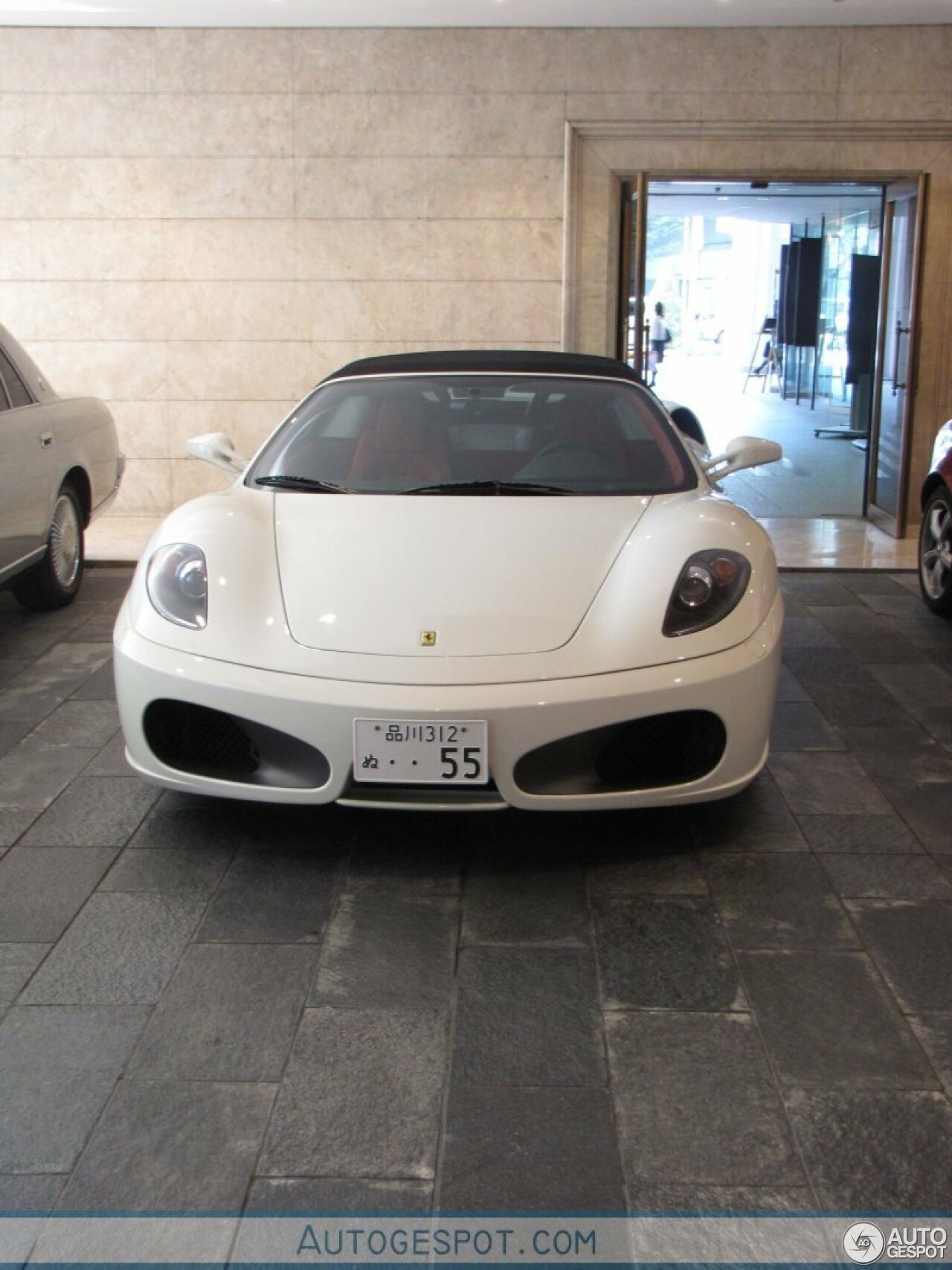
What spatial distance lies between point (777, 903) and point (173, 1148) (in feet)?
4.77

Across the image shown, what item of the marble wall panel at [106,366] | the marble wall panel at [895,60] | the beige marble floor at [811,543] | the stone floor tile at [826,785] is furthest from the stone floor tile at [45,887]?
the marble wall panel at [895,60]

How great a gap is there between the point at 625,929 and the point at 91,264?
7068 mm

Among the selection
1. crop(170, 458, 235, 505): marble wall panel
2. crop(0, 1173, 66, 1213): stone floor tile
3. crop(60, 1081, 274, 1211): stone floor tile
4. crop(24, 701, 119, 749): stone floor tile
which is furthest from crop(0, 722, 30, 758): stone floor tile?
crop(170, 458, 235, 505): marble wall panel

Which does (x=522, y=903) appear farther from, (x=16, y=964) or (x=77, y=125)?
(x=77, y=125)

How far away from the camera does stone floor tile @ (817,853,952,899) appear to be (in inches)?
116

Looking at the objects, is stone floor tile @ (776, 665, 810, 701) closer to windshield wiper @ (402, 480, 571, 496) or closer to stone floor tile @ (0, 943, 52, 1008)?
windshield wiper @ (402, 480, 571, 496)

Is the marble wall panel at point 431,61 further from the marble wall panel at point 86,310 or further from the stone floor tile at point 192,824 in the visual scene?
the stone floor tile at point 192,824

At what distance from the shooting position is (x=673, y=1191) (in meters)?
1.93

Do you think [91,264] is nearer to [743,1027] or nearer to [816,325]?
[743,1027]

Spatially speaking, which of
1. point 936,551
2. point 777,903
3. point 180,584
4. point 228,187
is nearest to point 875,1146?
point 777,903

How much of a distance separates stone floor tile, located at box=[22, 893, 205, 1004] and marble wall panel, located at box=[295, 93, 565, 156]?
21.2ft

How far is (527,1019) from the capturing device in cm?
242

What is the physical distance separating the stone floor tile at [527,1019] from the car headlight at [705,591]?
86cm

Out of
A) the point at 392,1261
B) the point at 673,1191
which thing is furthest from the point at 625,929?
the point at 392,1261
